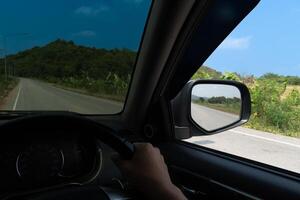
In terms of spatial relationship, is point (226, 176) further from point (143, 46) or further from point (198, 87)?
point (143, 46)

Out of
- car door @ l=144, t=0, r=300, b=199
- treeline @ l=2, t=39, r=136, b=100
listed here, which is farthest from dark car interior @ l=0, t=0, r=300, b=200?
treeline @ l=2, t=39, r=136, b=100

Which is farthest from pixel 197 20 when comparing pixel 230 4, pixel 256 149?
pixel 256 149

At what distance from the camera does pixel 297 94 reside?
2666mm

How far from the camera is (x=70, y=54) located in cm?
311

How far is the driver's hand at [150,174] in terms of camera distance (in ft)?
4.77

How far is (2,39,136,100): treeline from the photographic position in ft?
9.96

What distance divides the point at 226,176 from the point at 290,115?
60 centimetres

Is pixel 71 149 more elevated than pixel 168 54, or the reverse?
pixel 168 54

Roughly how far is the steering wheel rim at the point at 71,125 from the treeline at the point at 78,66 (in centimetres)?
150

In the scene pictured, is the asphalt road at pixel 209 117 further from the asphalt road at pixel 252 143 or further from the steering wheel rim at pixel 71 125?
the steering wheel rim at pixel 71 125

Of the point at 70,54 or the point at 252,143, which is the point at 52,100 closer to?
the point at 70,54

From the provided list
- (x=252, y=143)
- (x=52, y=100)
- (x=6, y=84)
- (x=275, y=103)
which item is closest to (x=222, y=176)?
(x=252, y=143)

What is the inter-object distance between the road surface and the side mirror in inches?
0.4

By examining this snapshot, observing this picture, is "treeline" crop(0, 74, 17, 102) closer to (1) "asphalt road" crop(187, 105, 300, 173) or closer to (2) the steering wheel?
(1) "asphalt road" crop(187, 105, 300, 173)
